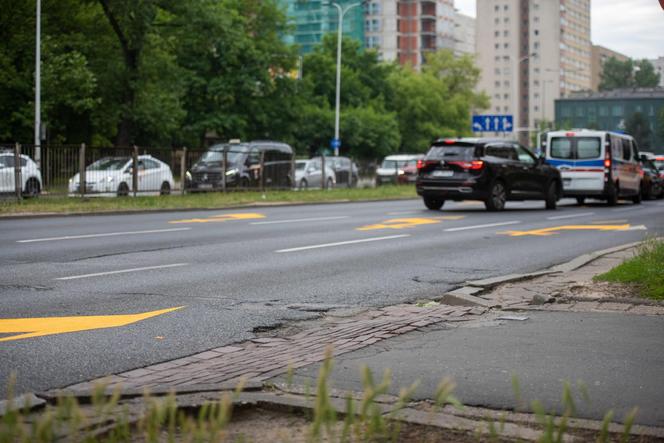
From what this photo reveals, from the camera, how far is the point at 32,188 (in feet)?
96.0

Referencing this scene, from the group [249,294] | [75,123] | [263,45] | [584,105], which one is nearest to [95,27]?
[75,123]

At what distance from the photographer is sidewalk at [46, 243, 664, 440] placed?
5332 millimetres

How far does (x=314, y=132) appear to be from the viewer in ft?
269

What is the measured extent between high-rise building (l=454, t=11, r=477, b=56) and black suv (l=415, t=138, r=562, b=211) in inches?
6250

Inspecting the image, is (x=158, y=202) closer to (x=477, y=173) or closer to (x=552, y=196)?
(x=477, y=173)

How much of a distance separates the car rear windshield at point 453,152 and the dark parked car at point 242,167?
11.1 meters

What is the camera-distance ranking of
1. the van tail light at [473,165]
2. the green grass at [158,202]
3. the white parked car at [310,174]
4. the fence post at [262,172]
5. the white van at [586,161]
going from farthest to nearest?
the white parked car at [310,174]
the fence post at [262,172]
the white van at [586,161]
the van tail light at [473,165]
the green grass at [158,202]

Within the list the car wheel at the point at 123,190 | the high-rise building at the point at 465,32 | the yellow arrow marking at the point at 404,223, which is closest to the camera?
the yellow arrow marking at the point at 404,223

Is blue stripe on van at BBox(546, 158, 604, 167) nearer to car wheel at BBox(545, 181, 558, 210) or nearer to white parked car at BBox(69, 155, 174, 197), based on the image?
car wheel at BBox(545, 181, 558, 210)

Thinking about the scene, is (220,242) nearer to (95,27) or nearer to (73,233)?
(73,233)

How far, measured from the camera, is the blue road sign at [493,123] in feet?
213

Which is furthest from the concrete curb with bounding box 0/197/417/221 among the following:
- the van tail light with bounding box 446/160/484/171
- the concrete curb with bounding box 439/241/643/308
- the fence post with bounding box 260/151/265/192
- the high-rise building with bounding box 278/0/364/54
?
the high-rise building with bounding box 278/0/364/54

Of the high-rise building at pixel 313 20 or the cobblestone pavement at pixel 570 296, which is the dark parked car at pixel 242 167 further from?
the high-rise building at pixel 313 20

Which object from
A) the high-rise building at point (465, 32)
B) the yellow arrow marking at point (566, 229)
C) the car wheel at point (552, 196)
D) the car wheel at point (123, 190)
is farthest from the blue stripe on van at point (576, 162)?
the high-rise building at point (465, 32)
